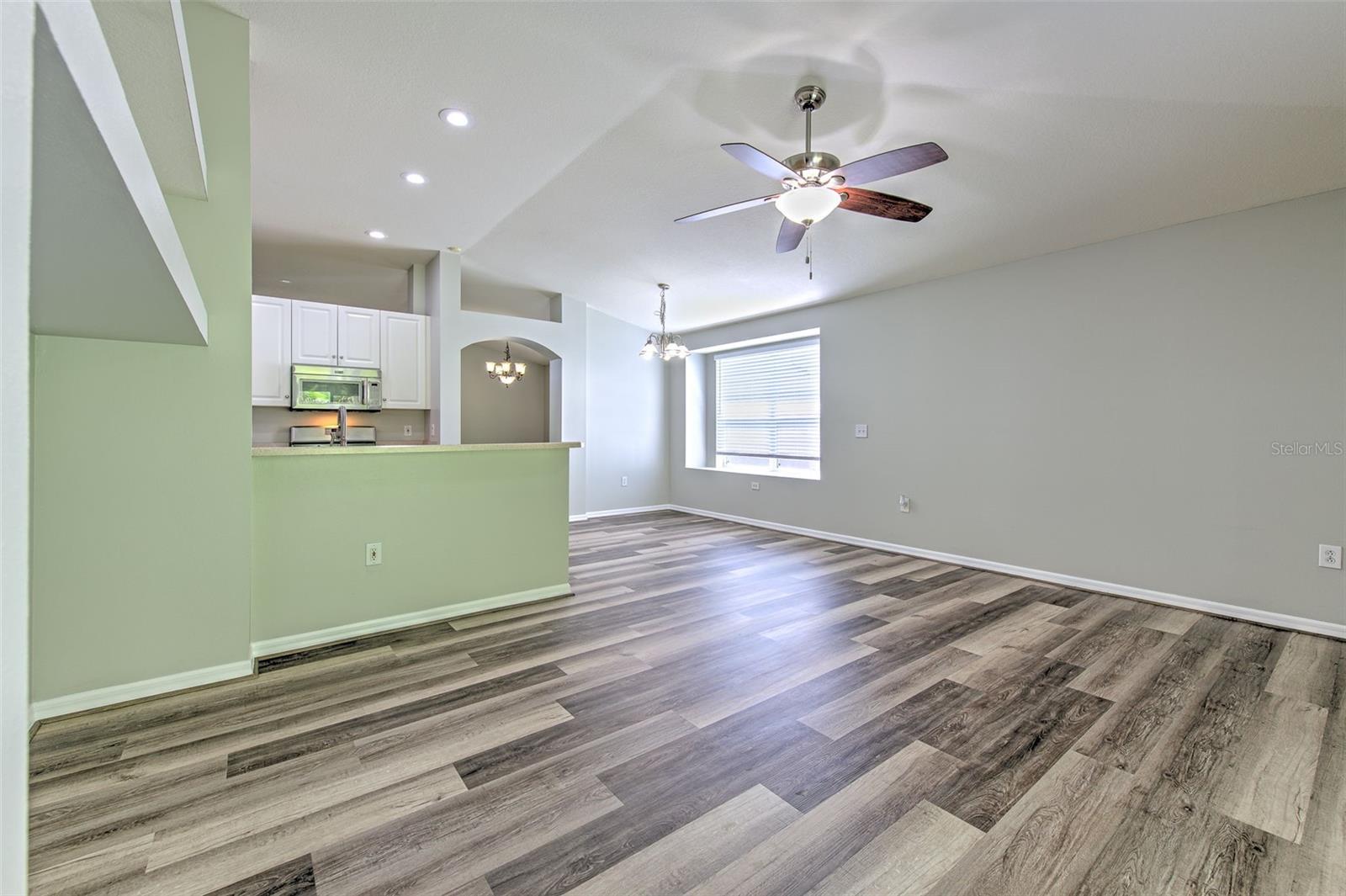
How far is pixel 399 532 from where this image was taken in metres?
3.16

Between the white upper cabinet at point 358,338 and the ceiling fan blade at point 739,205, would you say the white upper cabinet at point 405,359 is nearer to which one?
the white upper cabinet at point 358,338

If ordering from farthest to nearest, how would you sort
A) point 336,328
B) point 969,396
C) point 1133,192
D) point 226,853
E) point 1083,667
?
point 336,328
point 969,396
point 1133,192
point 1083,667
point 226,853

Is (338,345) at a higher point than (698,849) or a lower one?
higher

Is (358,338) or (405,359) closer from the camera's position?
(358,338)

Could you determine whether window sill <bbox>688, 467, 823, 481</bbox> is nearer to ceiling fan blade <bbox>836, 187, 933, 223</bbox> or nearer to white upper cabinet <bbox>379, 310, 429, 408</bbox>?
ceiling fan blade <bbox>836, 187, 933, 223</bbox>

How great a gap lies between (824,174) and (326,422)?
206 inches

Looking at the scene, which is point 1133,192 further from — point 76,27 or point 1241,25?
point 76,27

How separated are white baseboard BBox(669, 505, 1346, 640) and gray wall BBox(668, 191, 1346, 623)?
0.05m

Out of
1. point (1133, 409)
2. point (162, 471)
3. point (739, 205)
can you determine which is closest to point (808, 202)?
point (739, 205)

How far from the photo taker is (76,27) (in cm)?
55

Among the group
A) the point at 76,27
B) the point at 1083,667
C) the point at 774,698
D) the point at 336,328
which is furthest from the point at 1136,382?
the point at 336,328

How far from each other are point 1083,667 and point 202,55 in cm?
489

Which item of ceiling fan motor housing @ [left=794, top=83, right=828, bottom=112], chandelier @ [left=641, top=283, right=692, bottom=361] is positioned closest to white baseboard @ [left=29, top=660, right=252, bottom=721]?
ceiling fan motor housing @ [left=794, top=83, right=828, bottom=112]

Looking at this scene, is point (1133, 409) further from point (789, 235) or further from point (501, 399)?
point (501, 399)
